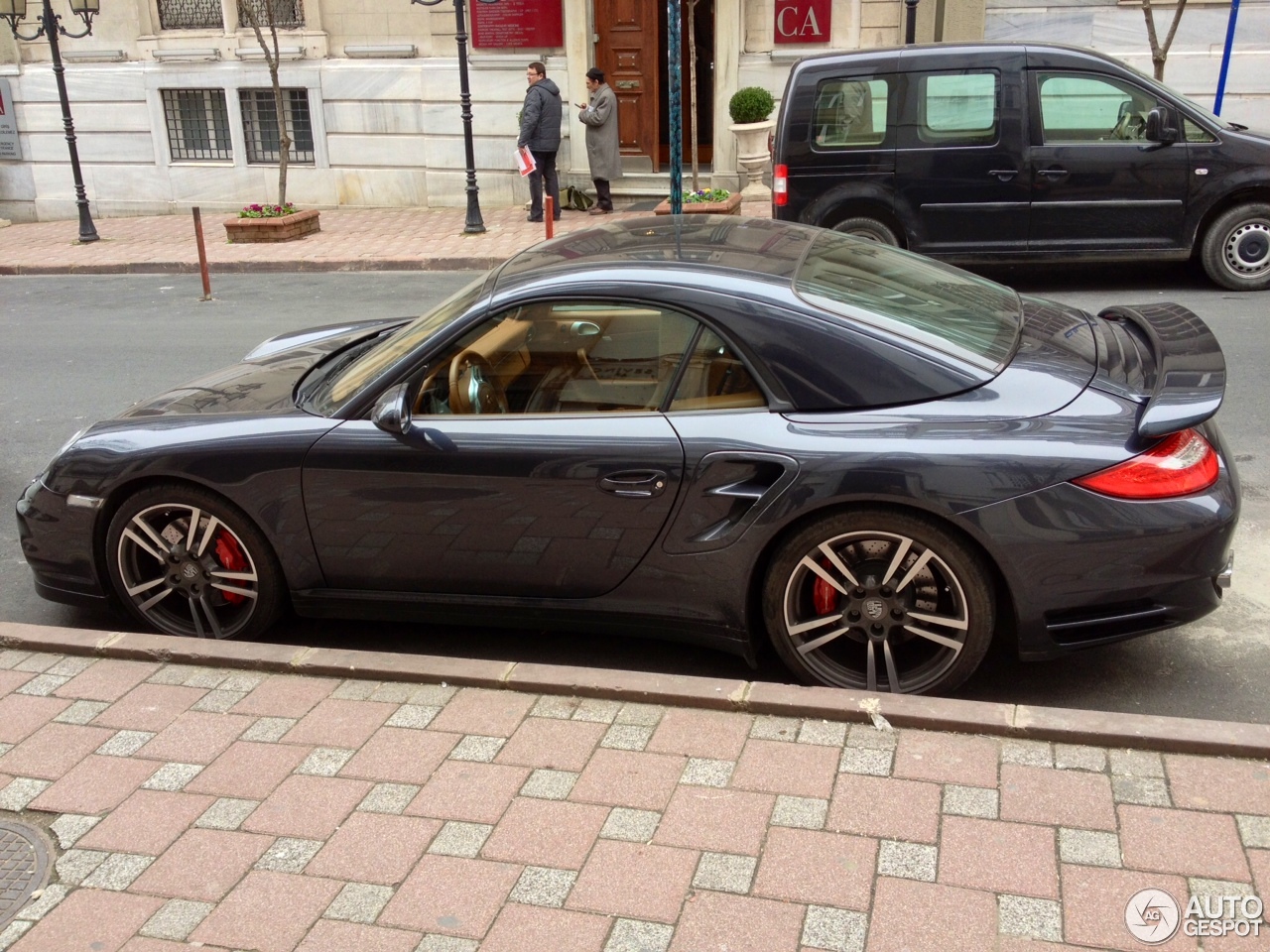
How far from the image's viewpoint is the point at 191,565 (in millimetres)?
4504

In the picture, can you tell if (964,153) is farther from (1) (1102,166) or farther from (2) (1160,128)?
(2) (1160,128)

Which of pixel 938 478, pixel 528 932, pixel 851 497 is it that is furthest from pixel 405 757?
pixel 938 478

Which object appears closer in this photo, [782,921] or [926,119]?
[782,921]

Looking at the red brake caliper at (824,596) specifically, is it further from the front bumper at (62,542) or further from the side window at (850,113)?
the side window at (850,113)

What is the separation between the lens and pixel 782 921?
285 centimetres

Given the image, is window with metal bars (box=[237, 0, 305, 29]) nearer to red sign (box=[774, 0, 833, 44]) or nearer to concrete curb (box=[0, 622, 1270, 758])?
red sign (box=[774, 0, 833, 44])

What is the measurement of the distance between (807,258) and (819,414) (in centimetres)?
84

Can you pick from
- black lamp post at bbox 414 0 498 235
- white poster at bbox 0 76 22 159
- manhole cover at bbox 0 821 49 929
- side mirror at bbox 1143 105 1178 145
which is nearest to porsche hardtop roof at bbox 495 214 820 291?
manhole cover at bbox 0 821 49 929

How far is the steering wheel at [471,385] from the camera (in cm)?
425

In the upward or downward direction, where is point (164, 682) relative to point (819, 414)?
downward

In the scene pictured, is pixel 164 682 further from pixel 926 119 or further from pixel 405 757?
pixel 926 119

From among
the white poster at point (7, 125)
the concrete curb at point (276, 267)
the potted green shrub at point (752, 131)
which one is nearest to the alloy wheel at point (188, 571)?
the concrete curb at point (276, 267)

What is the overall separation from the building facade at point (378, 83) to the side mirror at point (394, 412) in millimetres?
13004

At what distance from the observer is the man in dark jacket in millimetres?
15484
